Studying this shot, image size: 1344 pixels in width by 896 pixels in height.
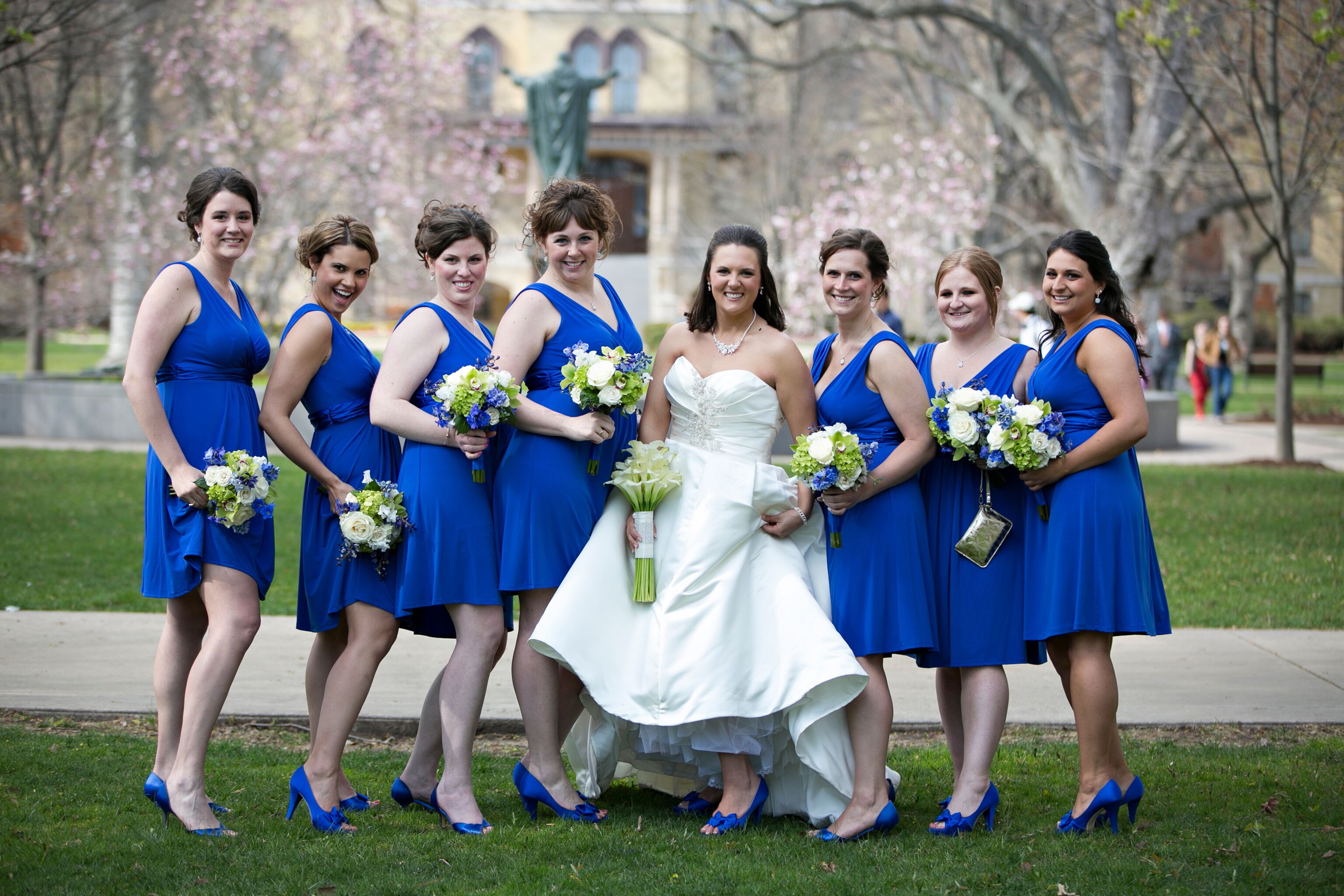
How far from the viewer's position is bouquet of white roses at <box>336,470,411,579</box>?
464cm

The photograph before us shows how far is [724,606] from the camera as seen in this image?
475 centimetres

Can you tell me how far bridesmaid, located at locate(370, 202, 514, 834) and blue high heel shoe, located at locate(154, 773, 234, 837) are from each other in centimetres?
79

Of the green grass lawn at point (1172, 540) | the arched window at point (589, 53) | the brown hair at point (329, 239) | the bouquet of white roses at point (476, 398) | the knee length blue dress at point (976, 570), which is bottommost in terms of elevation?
the green grass lawn at point (1172, 540)

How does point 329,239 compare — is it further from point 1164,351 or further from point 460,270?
point 1164,351

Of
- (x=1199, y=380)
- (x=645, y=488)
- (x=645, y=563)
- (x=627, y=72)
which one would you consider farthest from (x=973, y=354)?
(x=627, y=72)

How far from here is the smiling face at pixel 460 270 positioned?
4949 millimetres

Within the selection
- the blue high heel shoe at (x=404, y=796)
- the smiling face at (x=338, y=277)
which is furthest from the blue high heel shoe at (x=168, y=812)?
the smiling face at (x=338, y=277)

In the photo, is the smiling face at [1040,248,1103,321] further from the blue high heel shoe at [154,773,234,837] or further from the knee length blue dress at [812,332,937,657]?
the blue high heel shoe at [154,773,234,837]

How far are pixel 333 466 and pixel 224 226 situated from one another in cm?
99

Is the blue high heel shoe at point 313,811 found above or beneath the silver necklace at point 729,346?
beneath

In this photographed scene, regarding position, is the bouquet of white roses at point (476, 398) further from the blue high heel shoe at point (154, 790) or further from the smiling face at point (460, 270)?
the blue high heel shoe at point (154, 790)

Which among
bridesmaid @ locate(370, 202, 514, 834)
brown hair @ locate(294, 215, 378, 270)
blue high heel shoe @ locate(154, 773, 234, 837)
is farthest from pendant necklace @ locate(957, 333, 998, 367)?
blue high heel shoe @ locate(154, 773, 234, 837)

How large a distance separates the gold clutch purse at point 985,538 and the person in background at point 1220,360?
20.5 metres

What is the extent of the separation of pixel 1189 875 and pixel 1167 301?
1620 inches
